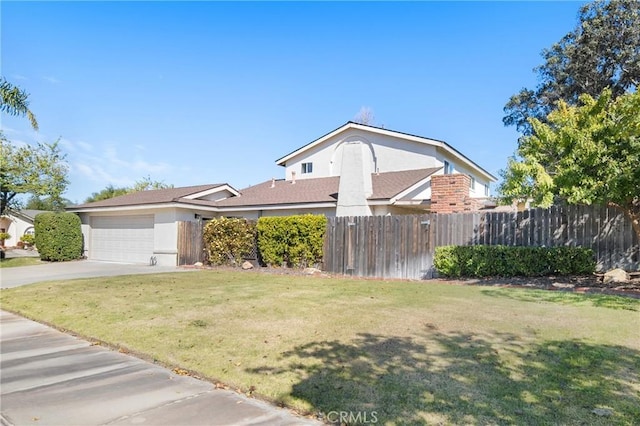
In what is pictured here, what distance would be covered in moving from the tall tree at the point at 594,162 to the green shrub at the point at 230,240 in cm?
1030

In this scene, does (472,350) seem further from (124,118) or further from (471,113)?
(471,113)

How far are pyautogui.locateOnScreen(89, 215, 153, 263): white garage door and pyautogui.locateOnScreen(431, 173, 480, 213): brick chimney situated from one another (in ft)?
46.5

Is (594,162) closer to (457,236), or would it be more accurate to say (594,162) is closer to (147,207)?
(457,236)

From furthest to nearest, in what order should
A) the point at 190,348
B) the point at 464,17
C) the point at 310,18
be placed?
the point at 310,18, the point at 464,17, the point at 190,348

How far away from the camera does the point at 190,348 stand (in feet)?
17.1

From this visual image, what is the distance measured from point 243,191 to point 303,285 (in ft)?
47.9

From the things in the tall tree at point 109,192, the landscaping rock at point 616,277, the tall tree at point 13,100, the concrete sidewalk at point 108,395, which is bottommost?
the concrete sidewalk at point 108,395

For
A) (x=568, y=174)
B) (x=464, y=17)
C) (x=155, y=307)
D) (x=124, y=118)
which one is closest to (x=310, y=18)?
(x=464, y=17)

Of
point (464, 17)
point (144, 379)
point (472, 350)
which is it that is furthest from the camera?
point (464, 17)

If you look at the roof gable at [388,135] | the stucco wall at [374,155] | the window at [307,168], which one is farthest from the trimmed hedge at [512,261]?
the window at [307,168]

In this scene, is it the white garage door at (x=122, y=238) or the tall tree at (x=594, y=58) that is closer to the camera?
the white garage door at (x=122, y=238)

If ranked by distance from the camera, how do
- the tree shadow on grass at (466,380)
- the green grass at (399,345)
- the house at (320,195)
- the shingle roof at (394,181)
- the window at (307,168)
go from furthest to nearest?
the window at (307,168) → the shingle roof at (394,181) → the house at (320,195) → the green grass at (399,345) → the tree shadow on grass at (466,380)

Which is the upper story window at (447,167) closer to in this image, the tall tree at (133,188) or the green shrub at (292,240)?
the green shrub at (292,240)

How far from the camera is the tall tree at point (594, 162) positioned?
375 inches
